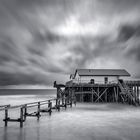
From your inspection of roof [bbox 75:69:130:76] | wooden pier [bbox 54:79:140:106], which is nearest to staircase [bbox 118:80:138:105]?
wooden pier [bbox 54:79:140:106]

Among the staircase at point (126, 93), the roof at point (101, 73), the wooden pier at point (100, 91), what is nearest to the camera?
the staircase at point (126, 93)

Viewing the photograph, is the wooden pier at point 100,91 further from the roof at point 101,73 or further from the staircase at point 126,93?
the roof at point 101,73

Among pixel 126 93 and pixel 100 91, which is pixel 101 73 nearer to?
pixel 100 91

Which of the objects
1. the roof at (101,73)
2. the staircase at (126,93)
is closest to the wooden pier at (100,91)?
the staircase at (126,93)

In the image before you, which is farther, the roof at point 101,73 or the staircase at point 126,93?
the roof at point 101,73

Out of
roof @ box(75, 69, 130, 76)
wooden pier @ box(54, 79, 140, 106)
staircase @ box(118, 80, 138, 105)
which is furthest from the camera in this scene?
roof @ box(75, 69, 130, 76)

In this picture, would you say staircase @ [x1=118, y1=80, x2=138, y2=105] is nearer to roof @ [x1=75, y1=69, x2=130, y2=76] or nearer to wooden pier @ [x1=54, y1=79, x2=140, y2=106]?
wooden pier @ [x1=54, y1=79, x2=140, y2=106]

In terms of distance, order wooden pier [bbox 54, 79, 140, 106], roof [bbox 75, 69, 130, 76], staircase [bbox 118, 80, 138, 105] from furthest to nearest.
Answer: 1. roof [bbox 75, 69, 130, 76]
2. wooden pier [bbox 54, 79, 140, 106]
3. staircase [bbox 118, 80, 138, 105]

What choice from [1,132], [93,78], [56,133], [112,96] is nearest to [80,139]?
[56,133]

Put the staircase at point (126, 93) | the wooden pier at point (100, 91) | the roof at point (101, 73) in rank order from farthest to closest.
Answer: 1. the roof at point (101, 73)
2. the wooden pier at point (100, 91)
3. the staircase at point (126, 93)

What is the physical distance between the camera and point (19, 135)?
8.99 meters

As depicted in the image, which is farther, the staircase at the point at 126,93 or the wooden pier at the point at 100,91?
the wooden pier at the point at 100,91

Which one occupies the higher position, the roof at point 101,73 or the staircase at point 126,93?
the roof at point 101,73

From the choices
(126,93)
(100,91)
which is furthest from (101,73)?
(126,93)
